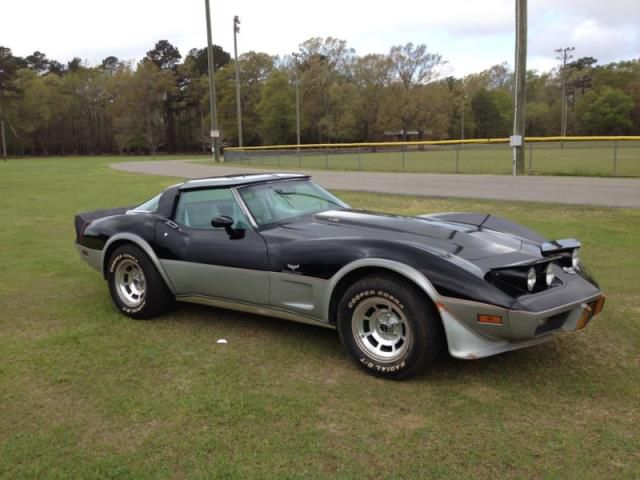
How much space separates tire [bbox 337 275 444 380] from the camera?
363 cm

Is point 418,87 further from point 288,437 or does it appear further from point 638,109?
point 288,437

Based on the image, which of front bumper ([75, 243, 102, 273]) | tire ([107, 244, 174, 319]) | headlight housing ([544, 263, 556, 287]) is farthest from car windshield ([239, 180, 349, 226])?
headlight housing ([544, 263, 556, 287])

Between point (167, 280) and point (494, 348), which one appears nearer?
point (494, 348)

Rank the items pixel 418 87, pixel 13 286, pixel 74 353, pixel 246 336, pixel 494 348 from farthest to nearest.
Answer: pixel 418 87 → pixel 13 286 → pixel 246 336 → pixel 74 353 → pixel 494 348

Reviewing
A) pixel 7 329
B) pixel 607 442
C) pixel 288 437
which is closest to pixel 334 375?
pixel 288 437

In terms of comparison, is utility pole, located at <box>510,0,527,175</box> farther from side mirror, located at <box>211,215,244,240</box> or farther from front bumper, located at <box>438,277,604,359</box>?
front bumper, located at <box>438,277,604,359</box>

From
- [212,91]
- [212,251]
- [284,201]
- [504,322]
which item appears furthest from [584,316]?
[212,91]

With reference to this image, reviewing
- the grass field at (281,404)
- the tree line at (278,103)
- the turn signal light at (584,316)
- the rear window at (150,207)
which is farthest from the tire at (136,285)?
the tree line at (278,103)

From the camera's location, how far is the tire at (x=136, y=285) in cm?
508

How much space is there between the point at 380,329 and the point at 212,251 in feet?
5.12

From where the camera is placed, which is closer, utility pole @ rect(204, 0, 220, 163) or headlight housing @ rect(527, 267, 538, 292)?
headlight housing @ rect(527, 267, 538, 292)

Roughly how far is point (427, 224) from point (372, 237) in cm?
65

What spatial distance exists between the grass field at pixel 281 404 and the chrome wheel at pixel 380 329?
8.4 inches

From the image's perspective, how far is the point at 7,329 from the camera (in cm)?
505
